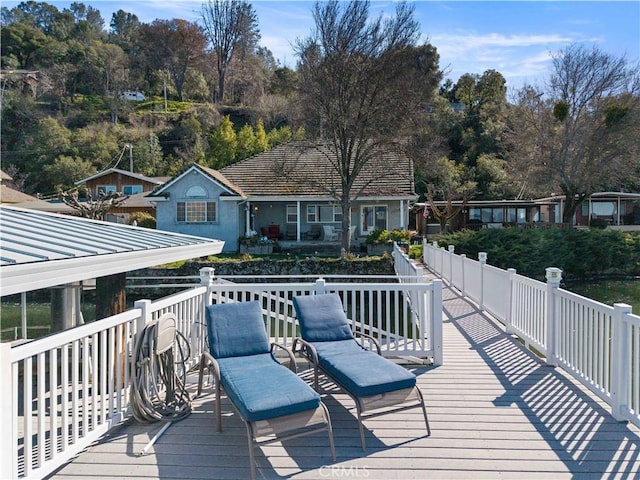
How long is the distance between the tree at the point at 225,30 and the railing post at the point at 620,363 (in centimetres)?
5831

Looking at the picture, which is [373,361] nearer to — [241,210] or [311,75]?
[311,75]

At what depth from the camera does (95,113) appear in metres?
48.7

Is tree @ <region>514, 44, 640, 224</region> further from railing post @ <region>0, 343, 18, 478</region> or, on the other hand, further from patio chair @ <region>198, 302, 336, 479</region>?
railing post @ <region>0, 343, 18, 478</region>

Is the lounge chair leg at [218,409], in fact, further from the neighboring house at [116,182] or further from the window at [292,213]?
the neighboring house at [116,182]

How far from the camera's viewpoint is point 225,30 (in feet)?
192

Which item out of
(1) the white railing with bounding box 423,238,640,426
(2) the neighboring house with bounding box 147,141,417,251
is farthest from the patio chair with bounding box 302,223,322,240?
(1) the white railing with bounding box 423,238,640,426

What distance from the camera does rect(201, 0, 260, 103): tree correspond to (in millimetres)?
57688

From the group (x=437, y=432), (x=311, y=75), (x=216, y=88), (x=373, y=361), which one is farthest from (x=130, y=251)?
(x=216, y=88)

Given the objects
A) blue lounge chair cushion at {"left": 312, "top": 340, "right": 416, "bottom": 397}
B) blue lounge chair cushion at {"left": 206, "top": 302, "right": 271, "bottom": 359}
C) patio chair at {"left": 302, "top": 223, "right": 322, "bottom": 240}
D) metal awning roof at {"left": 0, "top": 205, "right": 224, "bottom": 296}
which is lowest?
blue lounge chair cushion at {"left": 312, "top": 340, "right": 416, "bottom": 397}

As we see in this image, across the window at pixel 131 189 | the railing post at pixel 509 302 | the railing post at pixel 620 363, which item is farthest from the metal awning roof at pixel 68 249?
the window at pixel 131 189

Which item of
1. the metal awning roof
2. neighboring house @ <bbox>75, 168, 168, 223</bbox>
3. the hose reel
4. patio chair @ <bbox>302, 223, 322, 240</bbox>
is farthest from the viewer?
neighboring house @ <bbox>75, 168, 168, 223</bbox>

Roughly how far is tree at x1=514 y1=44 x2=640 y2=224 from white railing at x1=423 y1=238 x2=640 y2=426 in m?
18.5

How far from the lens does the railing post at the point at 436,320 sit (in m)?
5.25

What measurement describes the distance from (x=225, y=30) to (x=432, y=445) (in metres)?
62.8
